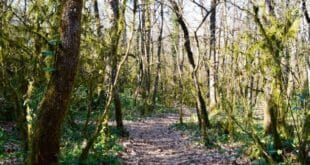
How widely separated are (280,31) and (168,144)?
19.6 feet

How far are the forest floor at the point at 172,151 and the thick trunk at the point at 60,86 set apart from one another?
3.08 m

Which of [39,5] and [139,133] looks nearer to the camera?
[39,5]

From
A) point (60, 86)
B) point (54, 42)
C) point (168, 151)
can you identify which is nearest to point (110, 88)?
point (168, 151)

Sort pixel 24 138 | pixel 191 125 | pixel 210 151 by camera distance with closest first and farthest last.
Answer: pixel 24 138, pixel 210 151, pixel 191 125

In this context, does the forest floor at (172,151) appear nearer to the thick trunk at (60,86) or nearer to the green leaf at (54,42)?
the thick trunk at (60,86)

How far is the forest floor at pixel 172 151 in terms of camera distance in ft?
27.4

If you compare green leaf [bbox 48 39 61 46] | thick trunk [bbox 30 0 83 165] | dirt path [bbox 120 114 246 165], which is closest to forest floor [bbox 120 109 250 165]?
dirt path [bbox 120 114 246 165]

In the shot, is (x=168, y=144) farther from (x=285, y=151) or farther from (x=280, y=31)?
(x=280, y=31)

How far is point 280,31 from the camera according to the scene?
5918 millimetres

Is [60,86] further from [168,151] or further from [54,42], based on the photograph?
[168,151]

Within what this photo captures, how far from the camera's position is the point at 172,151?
389 inches

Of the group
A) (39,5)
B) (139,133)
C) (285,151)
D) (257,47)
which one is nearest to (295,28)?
(257,47)

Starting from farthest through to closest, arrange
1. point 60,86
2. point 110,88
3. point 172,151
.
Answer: point 172,151, point 110,88, point 60,86

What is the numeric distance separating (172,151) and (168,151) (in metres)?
0.10
